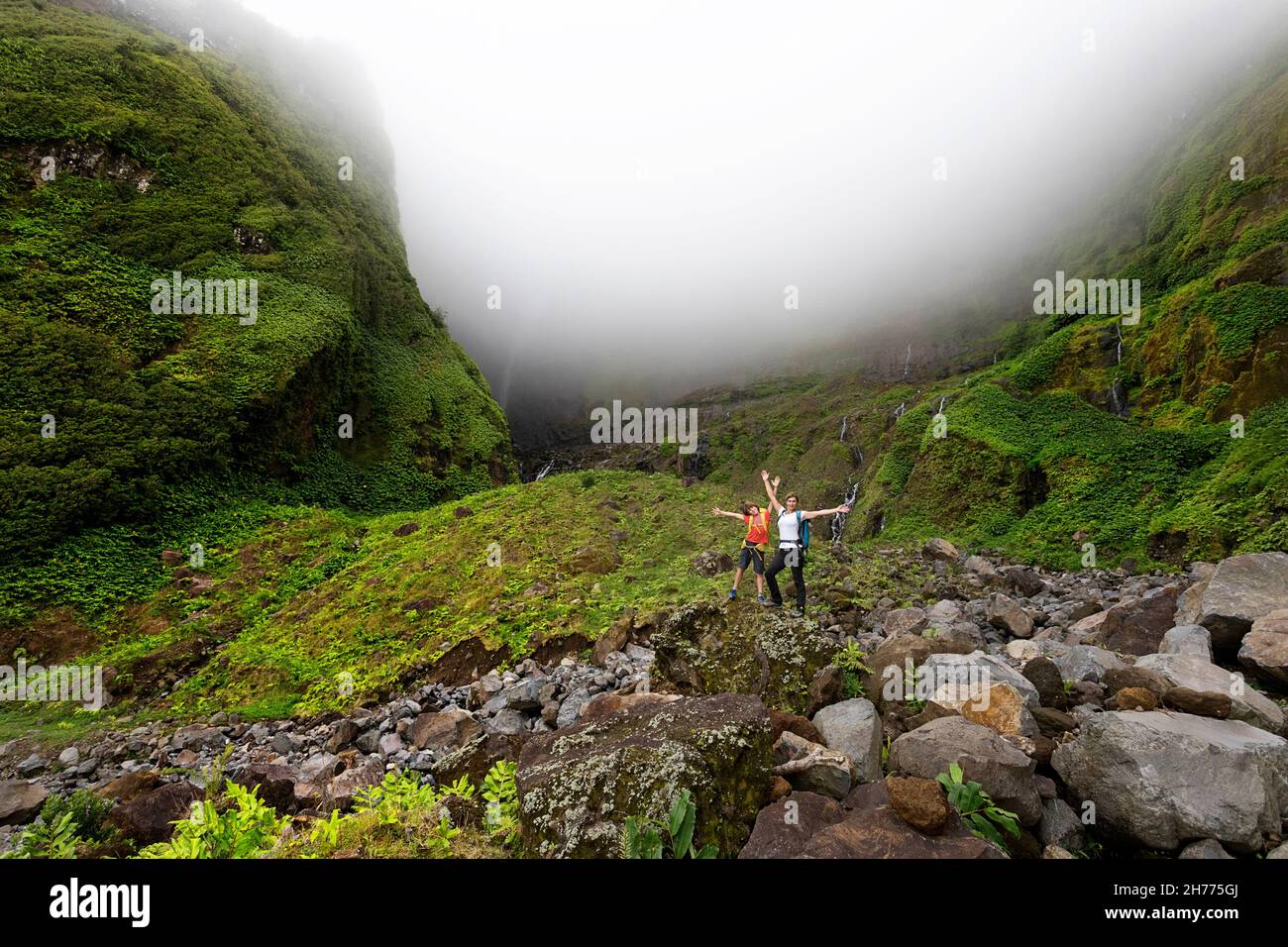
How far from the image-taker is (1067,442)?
2609cm

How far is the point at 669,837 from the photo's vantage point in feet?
10.3

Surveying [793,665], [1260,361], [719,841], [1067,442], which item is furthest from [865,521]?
[719,841]

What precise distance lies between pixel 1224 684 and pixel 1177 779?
268 centimetres

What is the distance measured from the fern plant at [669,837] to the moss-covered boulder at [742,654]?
8.80ft

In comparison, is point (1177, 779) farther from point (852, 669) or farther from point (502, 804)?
point (502, 804)

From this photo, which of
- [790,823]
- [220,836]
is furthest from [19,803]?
[790,823]

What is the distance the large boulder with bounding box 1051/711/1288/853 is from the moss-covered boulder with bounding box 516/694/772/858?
2269 mm

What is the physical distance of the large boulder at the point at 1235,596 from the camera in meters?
6.96

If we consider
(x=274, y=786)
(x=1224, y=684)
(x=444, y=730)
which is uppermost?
(x=1224, y=684)

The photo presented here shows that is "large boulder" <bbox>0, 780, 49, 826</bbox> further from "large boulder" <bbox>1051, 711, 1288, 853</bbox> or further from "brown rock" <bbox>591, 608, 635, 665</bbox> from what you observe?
"large boulder" <bbox>1051, 711, 1288, 853</bbox>

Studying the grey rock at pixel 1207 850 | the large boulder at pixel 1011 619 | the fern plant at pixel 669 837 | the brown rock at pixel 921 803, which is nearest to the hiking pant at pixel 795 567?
the large boulder at pixel 1011 619

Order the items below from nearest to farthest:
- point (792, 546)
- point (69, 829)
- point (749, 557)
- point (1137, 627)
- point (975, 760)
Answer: point (975, 760), point (69, 829), point (1137, 627), point (792, 546), point (749, 557)

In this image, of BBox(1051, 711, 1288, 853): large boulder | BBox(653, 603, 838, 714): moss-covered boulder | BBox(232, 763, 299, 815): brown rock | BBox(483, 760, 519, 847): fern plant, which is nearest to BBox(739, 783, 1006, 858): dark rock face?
BBox(1051, 711, 1288, 853): large boulder

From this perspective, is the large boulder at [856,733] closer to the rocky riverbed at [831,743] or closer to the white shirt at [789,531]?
the rocky riverbed at [831,743]
